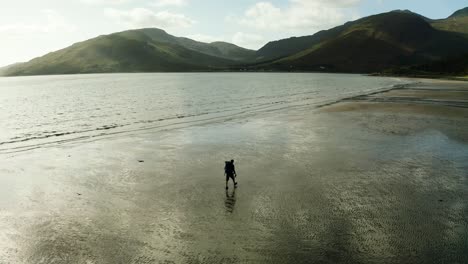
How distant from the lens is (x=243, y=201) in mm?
20453

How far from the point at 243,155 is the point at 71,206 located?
49.6 feet

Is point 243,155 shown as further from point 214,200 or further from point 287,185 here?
point 214,200

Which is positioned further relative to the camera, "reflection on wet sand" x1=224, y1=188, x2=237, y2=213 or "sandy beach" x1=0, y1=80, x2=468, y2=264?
"reflection on wet sand" x1=224, y1=188, x2=237, y2=213

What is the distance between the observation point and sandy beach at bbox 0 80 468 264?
14836 mm

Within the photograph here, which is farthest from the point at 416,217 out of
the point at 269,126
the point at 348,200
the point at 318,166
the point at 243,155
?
the point at 269,126

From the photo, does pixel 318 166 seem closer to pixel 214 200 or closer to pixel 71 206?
pixel 214 200

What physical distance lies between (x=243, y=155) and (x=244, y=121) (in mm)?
20832

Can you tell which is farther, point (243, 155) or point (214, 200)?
point (243, 155)

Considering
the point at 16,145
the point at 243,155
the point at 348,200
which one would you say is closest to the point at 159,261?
the point at 348,200

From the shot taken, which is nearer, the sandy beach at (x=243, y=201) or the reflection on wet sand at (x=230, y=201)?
the sandy beach at (x=243, y=201)

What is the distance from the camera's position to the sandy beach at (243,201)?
48.7 ft

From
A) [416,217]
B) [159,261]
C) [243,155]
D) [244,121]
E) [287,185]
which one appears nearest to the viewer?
[159,261]

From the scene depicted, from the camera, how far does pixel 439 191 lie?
21.4m

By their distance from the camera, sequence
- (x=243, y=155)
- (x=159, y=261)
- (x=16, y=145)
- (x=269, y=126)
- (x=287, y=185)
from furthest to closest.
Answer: (x=269, y=126) < (x=16, y=145) < (x=243, y=155) < (x=287, y=185) < (x=159, y=261)
